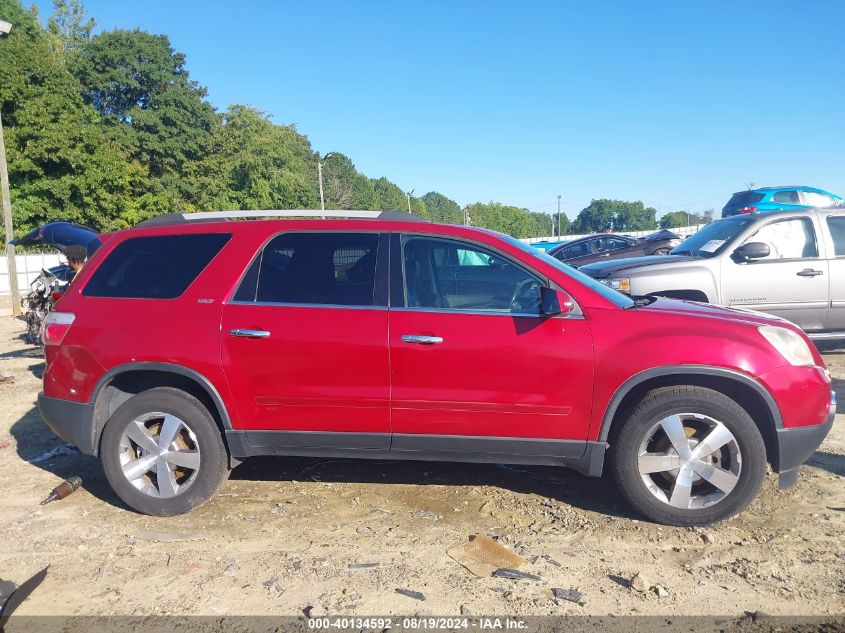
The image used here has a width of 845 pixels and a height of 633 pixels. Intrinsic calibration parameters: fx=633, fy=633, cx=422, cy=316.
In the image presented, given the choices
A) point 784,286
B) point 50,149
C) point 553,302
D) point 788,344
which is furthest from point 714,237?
point 50,149

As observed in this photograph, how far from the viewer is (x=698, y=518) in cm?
375

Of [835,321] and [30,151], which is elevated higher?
[30,151]

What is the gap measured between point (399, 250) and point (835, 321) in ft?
19.3

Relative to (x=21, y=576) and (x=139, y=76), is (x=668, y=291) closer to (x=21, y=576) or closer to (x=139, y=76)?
(x=21, y=576)

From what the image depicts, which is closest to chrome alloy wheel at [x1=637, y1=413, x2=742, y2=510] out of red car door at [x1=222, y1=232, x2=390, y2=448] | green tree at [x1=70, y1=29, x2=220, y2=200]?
red car door at [x1=222, y1=232, x2=390, y2=448]

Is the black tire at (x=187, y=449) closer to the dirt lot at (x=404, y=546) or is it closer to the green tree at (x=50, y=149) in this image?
the dirt lot at (x=404, y=546)

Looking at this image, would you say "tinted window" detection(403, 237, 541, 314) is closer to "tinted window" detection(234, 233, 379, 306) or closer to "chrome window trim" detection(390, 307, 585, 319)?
"chrome window trim" detection(390, 307, 585, 319)

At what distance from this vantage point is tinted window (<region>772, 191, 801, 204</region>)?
17.5 m

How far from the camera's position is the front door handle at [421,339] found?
3791mm

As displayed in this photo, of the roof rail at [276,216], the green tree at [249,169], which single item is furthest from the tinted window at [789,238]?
the green tree at [249,169]

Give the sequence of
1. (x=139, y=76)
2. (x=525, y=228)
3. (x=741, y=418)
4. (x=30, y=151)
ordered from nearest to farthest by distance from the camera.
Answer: (x=741, y=418) < (x=30, y=151) < (x=139, y=76) < (x=525, y=228)

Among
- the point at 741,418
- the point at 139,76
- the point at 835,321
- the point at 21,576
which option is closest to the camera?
the point at 21,576

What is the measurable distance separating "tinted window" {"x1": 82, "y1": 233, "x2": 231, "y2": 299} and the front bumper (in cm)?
368

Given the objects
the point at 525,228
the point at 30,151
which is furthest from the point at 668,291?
the point at 525,228
